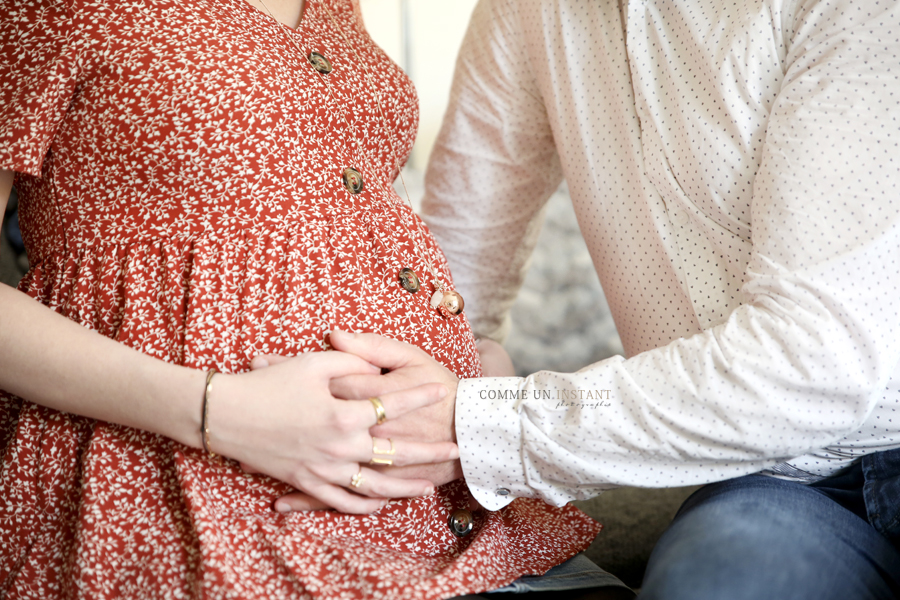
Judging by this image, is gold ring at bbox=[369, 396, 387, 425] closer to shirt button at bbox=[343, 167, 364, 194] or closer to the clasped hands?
the clasped hands

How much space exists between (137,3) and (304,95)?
0.20m

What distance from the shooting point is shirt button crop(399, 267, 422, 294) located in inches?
32.7

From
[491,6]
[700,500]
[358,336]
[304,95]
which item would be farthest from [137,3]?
[700,500]

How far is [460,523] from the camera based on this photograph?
82 centimetres

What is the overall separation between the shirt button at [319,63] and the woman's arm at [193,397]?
395 millimetres

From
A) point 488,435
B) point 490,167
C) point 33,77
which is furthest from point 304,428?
point 490,167

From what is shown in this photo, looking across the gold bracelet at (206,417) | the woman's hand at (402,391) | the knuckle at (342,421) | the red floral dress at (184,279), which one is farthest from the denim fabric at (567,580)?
the gold bracelet at (206,417)

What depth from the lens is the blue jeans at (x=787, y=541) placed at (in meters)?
0.66

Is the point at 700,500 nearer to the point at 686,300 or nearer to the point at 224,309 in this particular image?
the point at 686,300

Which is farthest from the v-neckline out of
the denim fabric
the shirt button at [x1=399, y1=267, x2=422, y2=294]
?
the denim fabric

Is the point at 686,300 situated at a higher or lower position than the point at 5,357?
higher

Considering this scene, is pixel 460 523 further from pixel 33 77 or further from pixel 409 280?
pixel 33 77

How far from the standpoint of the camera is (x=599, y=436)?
0.75 meters

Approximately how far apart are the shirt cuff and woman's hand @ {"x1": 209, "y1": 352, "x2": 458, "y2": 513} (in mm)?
100
